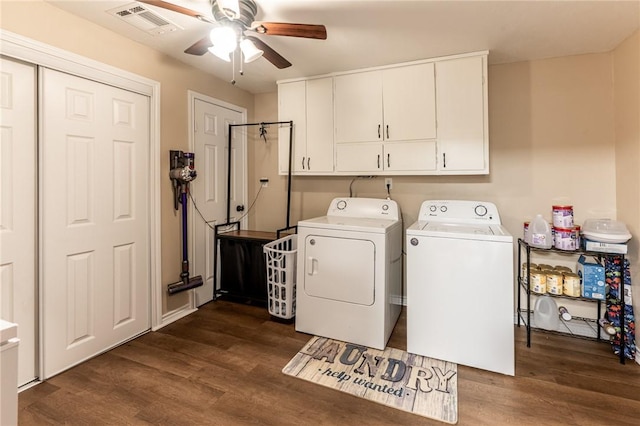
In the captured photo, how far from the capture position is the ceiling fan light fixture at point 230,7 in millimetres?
1650

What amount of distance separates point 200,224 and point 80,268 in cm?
112

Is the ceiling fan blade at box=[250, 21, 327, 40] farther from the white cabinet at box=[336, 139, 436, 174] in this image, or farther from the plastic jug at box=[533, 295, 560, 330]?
the plastic jug at box=[533, 295, 560, 330]

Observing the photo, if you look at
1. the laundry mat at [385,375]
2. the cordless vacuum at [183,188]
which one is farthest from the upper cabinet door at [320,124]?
the laundry mat at [385,375]

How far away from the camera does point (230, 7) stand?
5.48 feet

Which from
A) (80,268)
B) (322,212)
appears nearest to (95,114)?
(80,268)

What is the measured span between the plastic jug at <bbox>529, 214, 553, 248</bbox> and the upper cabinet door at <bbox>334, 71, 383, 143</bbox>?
1.42 metres

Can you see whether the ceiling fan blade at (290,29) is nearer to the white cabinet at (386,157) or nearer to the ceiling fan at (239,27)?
the ceiling fan at (239,27)

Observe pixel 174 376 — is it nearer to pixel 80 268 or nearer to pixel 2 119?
pixel 80 268

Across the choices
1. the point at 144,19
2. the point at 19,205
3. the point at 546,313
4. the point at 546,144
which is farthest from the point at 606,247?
the point at 19,205

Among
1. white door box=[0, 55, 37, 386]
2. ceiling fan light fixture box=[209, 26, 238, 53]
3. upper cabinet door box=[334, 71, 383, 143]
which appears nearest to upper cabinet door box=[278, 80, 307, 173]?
upper cabinet door box=[334, 71, 383, 143]

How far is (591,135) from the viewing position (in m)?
2.60

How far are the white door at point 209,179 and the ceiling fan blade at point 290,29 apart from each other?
1.48 meters

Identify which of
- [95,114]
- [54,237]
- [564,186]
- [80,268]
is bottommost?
[80,268]

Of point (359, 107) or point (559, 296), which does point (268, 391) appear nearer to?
point (559, 296)
